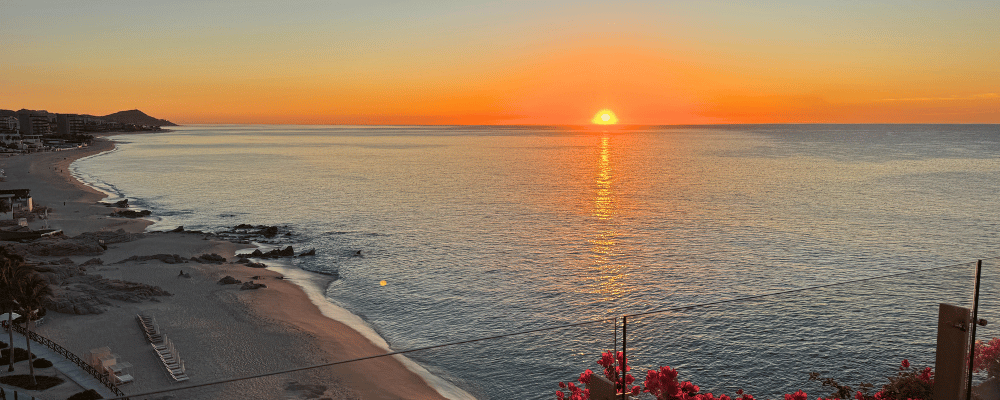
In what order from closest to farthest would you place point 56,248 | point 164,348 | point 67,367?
Answer: point 67,367 → point 164,348 → point 56,248

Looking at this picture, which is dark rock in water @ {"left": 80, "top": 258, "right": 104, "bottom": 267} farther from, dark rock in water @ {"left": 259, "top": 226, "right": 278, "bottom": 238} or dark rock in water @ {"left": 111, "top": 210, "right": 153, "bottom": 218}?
dark rock in water @ {"left": 111, "top": 210, "right": 153, "bottom": 218}

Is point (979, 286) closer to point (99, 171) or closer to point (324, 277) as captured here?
point (324, 277)

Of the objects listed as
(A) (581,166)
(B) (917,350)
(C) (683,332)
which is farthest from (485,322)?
(A) (581,166)

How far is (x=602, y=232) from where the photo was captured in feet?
173

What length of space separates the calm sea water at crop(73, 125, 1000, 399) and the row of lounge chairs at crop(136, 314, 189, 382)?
8.27 m

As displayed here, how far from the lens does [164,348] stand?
24141 millimetres

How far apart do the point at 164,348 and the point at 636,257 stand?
29.2 meters

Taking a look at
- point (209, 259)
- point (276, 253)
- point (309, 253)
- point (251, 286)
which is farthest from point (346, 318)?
point (276, 253)

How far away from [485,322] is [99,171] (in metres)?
109

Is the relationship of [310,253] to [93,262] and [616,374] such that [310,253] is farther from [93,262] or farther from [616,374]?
[616,374]

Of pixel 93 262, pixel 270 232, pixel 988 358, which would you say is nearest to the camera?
pixel 988 358

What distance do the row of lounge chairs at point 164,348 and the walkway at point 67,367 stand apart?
2.21 meters

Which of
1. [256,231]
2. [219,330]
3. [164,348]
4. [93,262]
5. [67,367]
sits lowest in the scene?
[219,330]

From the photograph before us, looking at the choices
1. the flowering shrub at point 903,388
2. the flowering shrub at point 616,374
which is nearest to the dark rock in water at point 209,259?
the flowering shrub at point 616,374
